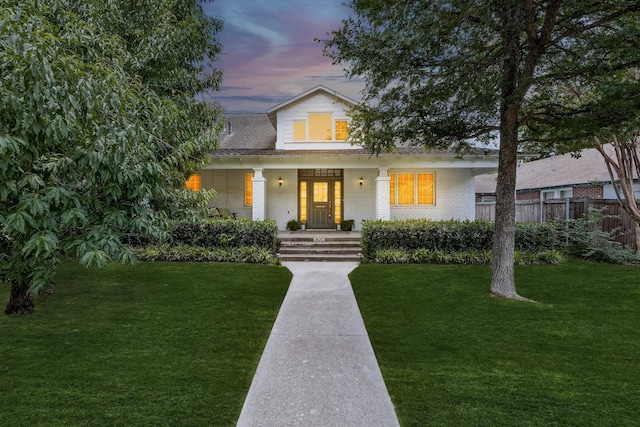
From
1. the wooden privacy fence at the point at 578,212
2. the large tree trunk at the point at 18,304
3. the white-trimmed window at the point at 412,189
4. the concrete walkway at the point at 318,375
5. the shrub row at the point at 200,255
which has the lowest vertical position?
the concrete walkway at the point at 318,375

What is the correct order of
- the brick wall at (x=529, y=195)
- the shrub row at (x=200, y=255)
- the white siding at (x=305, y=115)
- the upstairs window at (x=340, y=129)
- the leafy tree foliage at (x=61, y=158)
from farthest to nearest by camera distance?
the brick wall at (x=529, y=195)
the upstairs window at (x=340, y=129)
the white siding at (x=305, y=115)
the shrub row at (x=200, y=255)
the leafy tree foliage at (x=61, y=158)

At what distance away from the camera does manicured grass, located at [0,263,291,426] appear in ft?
9.20

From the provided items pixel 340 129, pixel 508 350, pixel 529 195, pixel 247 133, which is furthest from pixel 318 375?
pixel 529 195

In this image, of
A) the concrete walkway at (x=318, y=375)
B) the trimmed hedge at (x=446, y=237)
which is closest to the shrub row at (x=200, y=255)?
the trimmed hedge at (x=446, y=237)

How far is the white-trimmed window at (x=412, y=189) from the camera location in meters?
14.1

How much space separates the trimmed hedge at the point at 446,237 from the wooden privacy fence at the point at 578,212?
2011mm

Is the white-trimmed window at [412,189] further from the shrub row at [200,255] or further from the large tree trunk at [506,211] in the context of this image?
the large tree trunk at [506,211]

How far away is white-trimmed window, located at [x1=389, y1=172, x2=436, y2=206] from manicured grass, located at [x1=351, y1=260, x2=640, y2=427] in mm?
6978

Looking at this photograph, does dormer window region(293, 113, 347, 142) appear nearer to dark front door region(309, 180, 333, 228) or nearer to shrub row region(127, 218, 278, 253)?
dark front door region(309, 180, 333, 228)

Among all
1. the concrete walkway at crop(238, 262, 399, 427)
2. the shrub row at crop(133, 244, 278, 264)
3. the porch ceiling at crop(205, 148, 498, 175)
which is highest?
the porch ceiling at crop(205, 148, 498, 175)

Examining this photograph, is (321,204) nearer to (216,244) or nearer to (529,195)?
(216,244)

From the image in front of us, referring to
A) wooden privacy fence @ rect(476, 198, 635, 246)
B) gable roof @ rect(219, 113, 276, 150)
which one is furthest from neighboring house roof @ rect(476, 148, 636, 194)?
A: gable roof @ rect(219, 113, 276, 150)

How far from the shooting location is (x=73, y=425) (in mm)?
2586

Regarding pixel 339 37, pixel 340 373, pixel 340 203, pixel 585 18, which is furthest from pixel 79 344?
pixel 340 203
